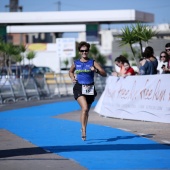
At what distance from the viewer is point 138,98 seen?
718 inches

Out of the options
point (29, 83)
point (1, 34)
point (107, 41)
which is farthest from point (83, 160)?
point (107, 41)

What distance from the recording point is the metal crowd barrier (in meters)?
31.4

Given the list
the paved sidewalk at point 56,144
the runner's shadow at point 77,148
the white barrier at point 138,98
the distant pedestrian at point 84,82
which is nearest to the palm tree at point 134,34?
the white barrier at point 138,98

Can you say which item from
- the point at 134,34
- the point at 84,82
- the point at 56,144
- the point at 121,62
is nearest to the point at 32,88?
the point at 134,34

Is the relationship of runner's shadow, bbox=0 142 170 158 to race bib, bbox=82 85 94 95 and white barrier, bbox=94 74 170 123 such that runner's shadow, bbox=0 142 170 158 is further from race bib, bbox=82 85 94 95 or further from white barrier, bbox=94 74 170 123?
white barrier, bbox=94 74 170 123

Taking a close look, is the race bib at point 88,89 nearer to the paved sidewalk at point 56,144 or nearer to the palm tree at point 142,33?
the paved sidewalk at point 56,144

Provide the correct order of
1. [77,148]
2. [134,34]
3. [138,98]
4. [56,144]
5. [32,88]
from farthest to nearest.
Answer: [32,88] → [134,34] → [138,98] → [56,144] → [77,148]

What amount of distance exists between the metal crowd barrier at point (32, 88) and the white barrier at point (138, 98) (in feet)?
37.2

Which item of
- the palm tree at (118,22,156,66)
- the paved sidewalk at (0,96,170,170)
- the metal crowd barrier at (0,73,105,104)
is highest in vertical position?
the palm tree at (118,22,156,66)

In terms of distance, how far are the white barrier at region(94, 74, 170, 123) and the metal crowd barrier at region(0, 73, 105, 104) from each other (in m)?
11.3

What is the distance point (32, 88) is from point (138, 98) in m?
15.7

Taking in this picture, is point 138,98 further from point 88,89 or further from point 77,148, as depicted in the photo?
point 77,148

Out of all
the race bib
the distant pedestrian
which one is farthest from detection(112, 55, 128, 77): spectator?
the race bib

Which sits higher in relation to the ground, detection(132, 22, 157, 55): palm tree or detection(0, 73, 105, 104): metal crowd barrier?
detection(132, 22, 157, 55): palm tree
